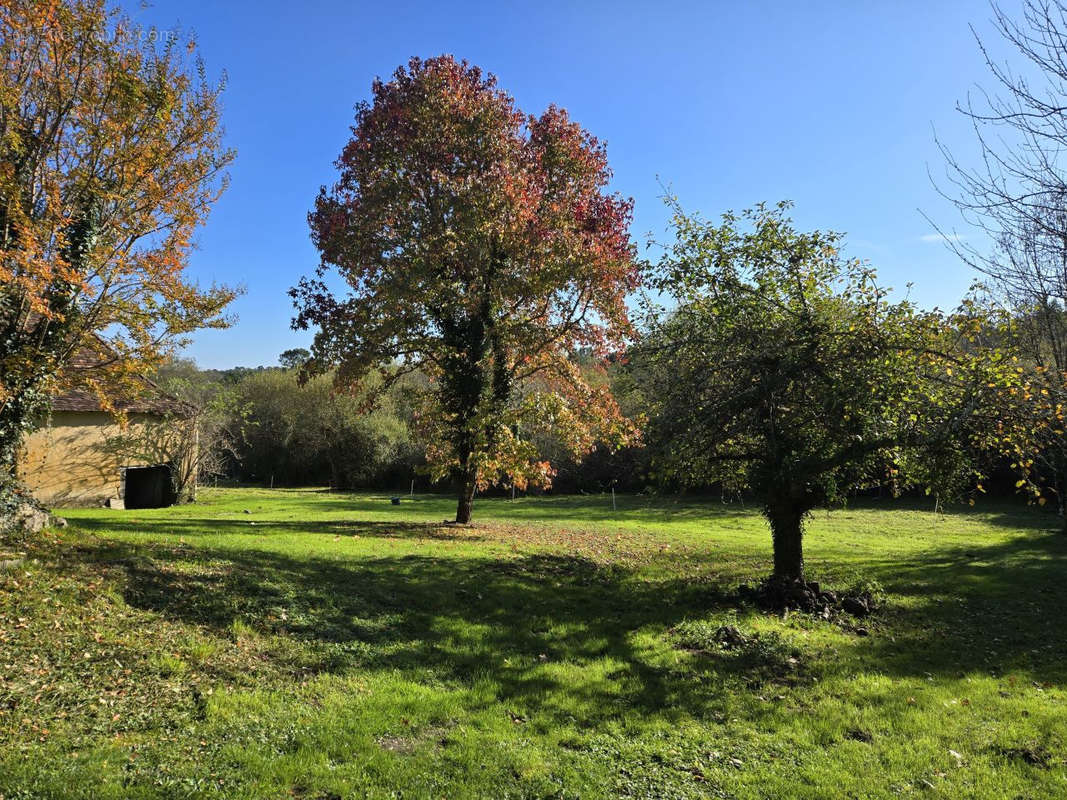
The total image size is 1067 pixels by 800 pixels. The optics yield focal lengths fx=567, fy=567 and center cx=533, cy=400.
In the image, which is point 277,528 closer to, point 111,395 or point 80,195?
point 111,395

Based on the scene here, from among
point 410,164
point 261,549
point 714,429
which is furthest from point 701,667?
point 410,164

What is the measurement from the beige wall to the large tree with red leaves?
1265cm

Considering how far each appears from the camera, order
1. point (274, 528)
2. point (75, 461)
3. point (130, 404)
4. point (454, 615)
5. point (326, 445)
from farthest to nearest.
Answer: point (326, 445)
point (130, 404)
point (75, 461)
point (274, 528)
point (454, 615)

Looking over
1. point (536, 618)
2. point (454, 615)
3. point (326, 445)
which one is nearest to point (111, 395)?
point (454, 615)

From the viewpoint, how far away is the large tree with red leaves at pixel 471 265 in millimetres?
16469

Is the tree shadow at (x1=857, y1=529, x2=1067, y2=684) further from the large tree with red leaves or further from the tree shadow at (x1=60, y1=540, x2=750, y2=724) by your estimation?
the large tree with red leaves

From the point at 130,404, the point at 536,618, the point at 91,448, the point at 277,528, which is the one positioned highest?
the point at 130,404

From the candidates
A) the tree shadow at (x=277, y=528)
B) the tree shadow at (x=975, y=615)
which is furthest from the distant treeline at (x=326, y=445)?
the tree shadow at (x=975, y=615)

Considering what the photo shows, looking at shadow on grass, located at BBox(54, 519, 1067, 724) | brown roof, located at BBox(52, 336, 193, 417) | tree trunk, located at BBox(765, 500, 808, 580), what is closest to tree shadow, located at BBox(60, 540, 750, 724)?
shadow on grass, located at BBox(54, 519, 1067, 724)

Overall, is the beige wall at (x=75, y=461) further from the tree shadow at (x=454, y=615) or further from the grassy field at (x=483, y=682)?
the tree shadow at (x=454, y=615)

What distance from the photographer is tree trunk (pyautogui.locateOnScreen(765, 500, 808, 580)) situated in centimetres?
1098

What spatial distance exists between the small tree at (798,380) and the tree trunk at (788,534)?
0.02m

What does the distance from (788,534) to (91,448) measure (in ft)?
90.3

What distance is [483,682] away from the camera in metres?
6.87
